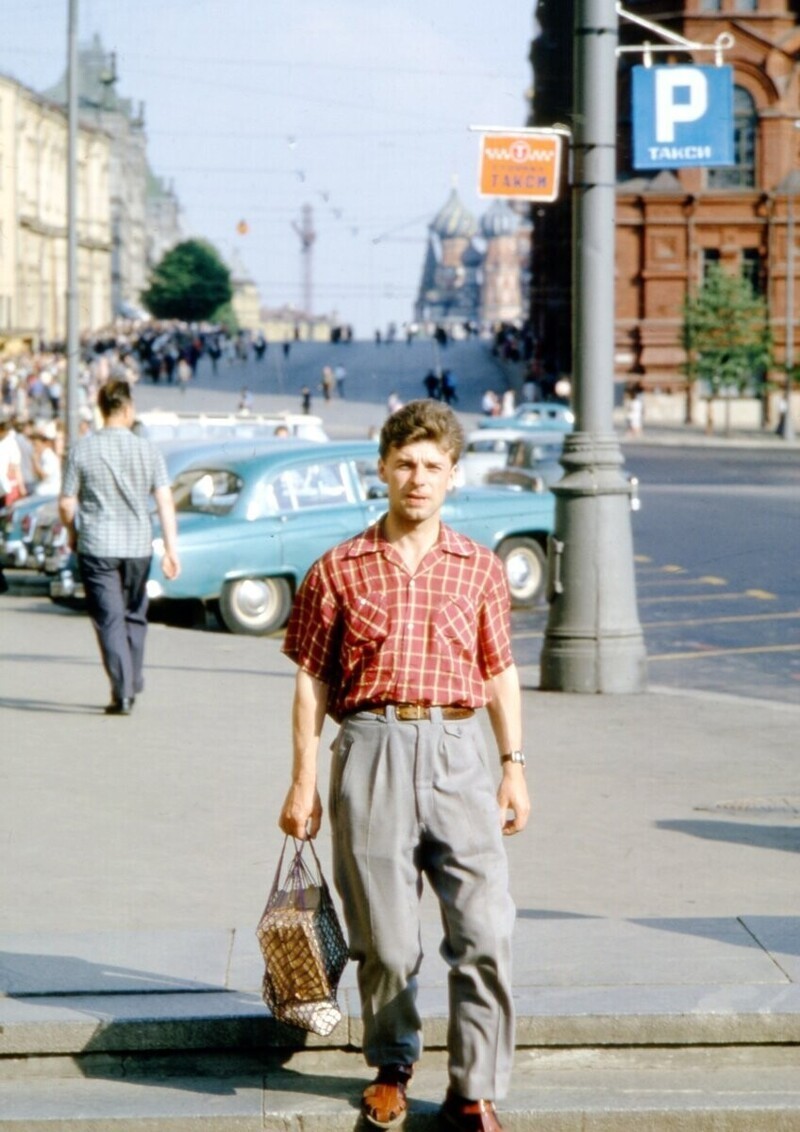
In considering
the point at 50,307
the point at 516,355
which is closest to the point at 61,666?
the point at 50,307

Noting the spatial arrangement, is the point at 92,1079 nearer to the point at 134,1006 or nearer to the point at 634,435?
the point at 134,1006

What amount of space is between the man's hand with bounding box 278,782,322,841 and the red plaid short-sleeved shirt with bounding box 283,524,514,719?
208mm

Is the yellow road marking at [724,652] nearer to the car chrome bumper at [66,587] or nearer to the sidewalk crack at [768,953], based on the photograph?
the car chrome bumper at [66,587]

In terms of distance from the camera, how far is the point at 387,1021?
4895 millimetres

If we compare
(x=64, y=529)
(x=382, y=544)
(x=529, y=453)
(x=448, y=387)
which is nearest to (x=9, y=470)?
(x=64, y=529)

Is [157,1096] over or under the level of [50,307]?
under

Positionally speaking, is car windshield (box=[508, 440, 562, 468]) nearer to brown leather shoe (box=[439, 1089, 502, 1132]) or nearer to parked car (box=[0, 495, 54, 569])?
parked car (box=[0, 495, 54, 569])

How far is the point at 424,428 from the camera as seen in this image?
4891mm

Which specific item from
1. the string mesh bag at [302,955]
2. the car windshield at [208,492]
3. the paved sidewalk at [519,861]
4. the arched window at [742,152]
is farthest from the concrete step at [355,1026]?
the arched window at [742,152]

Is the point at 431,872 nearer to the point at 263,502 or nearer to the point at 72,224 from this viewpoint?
the point at 263,502

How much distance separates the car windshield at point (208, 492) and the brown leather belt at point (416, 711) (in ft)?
41.5

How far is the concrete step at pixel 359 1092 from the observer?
201 inches

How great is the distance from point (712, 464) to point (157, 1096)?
44541 mm

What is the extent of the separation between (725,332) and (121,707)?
54.9 meters
